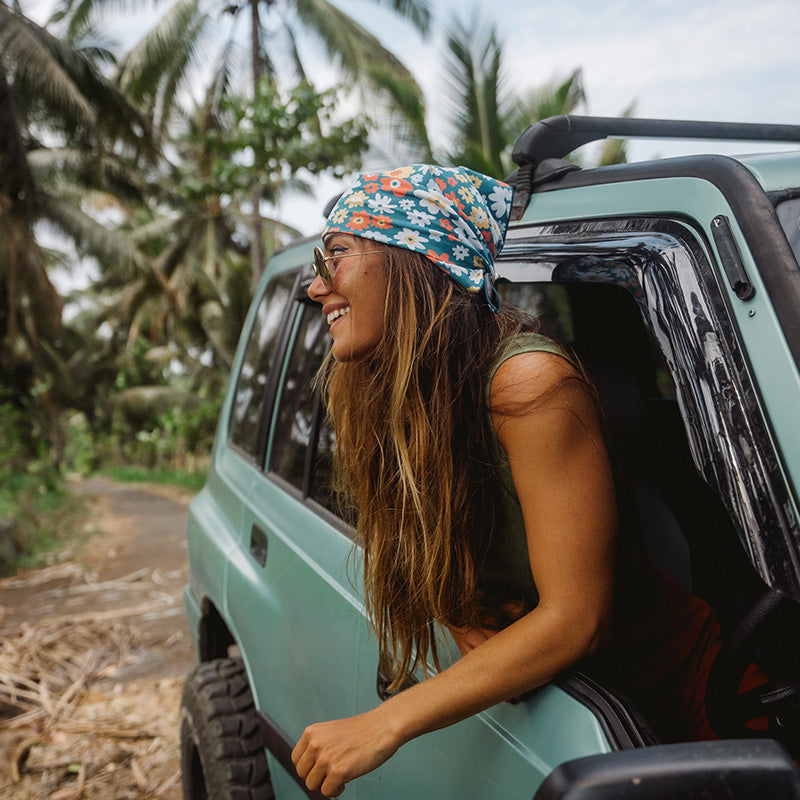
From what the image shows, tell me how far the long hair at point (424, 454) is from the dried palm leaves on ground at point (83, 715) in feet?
7.36

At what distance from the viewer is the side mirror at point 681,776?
2.26ft

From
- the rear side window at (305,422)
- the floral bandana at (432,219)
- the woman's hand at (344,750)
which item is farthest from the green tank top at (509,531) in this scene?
the rear side window at (305,422)

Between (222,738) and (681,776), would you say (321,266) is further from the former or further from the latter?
(222,738)

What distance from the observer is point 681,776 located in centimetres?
70

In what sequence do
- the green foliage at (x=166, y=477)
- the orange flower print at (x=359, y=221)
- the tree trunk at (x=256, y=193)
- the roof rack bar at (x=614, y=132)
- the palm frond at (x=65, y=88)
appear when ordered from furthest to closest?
the green foliage at (x=166, y=477) → the palm frond at (x=65, y=88) → the tree trunk at (x=256, y=193) → the roof rack bar at (x=614, y=132) → the orange flower print at (x=359, y=221)

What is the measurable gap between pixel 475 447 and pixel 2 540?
747 cm

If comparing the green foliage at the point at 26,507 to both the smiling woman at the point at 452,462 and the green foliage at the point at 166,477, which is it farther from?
the smiling woman at the point at 452,462

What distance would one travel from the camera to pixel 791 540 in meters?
0.91

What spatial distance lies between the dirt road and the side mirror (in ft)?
9.14

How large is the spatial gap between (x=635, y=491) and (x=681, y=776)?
1204 millimetres

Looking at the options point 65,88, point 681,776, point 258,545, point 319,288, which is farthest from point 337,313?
point 65,88

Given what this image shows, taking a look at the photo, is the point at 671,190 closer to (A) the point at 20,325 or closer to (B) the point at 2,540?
(B) the point at 2,540

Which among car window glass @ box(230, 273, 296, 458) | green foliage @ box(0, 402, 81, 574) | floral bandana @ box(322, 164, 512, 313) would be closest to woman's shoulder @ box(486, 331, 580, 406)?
floral bandana @ box(322, 164, 512, 313)

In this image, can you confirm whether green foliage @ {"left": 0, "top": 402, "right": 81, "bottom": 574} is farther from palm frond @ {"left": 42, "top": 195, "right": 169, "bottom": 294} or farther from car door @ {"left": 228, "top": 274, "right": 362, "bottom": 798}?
car door @ {"left": 228, "top": 274, "right": 362, "bottom": 798}
